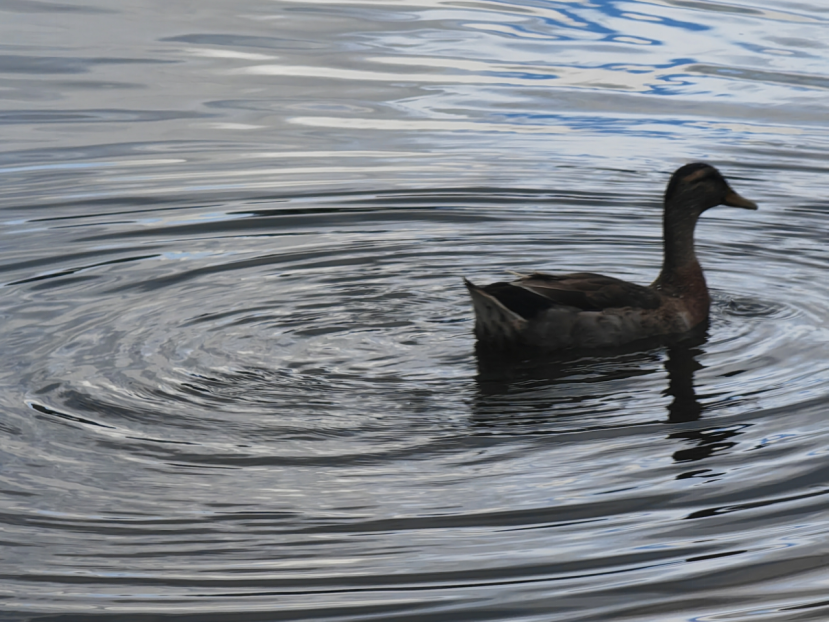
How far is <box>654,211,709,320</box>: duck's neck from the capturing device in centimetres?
807

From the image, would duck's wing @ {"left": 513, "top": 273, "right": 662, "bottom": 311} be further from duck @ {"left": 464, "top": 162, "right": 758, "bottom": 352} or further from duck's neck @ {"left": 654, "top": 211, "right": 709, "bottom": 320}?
duck's neck @ {"left": 654, "top": 211, "right": 709, "bottom": 320}

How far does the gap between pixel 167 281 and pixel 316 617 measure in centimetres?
496

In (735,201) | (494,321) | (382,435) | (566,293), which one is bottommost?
(382,435)

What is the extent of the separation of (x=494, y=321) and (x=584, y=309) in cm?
61

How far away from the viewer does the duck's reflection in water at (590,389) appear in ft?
20.1

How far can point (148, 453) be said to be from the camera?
5.68 meters

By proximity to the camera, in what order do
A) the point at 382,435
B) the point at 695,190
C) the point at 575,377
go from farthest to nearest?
1. the point at 695,190
2. the point at 575,377
3. the point at 382,435

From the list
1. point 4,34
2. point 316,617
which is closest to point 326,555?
point 316,617

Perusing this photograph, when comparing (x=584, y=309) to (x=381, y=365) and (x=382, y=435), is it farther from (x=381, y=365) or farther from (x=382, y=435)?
(x=382, y=435)

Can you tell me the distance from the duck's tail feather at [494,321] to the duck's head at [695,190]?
6.13ft

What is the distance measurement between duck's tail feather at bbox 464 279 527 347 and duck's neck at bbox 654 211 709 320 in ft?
4.40

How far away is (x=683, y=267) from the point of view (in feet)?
27.1

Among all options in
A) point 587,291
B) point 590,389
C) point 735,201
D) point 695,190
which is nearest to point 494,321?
point 587,291

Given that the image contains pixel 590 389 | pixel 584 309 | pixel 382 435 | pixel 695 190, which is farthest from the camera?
pixel 695 190
